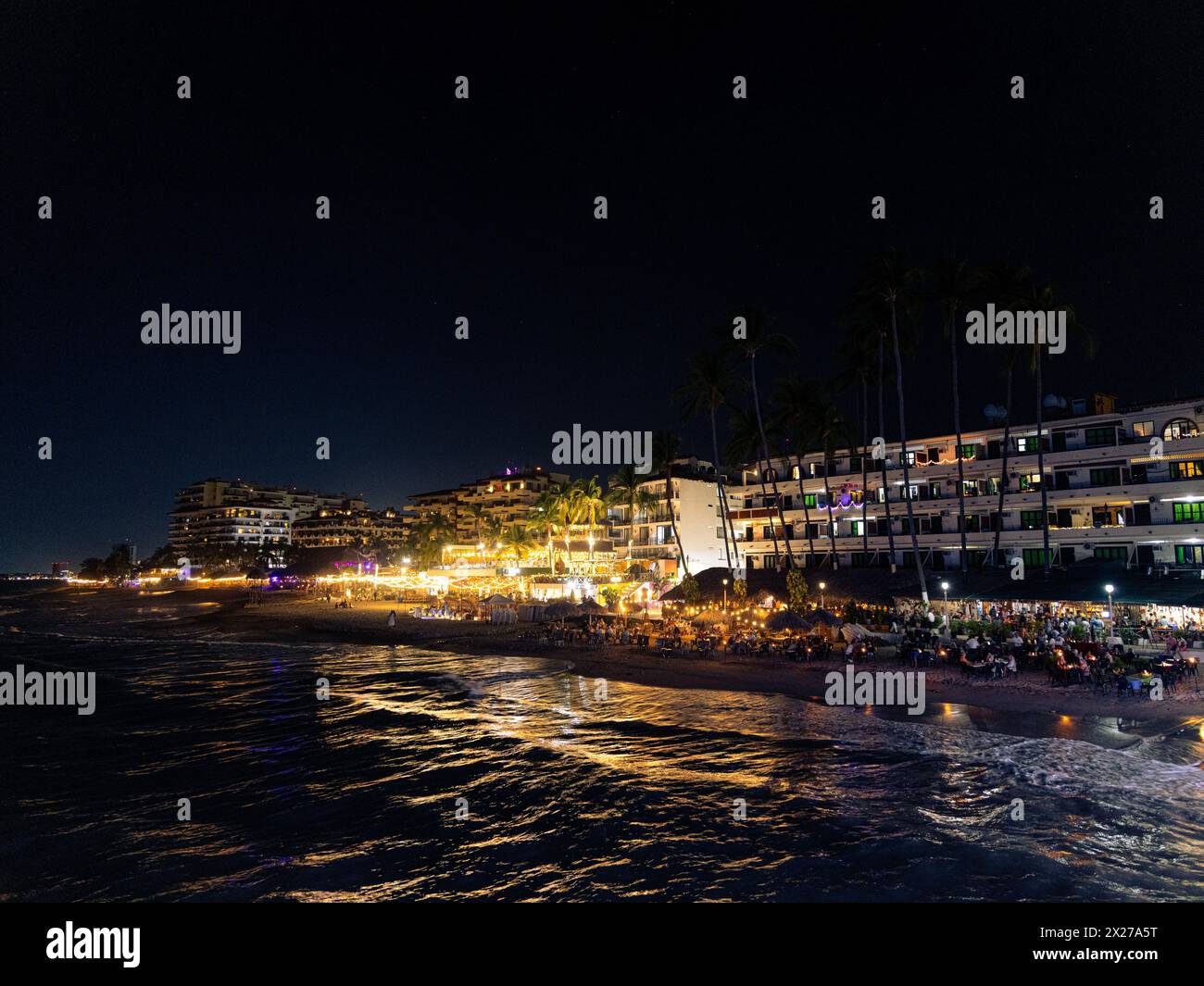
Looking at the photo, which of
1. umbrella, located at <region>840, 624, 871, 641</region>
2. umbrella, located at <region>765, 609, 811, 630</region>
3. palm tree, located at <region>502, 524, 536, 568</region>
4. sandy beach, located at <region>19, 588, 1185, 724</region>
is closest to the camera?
sandy beach, located at <region>19, 588, 1185, 724</region>

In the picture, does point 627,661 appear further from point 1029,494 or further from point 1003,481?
A: point 1029,494

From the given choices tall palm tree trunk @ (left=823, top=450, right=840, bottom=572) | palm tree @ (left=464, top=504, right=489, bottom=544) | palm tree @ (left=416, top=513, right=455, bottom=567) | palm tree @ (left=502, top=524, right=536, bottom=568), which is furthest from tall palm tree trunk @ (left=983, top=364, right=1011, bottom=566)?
palm tree @ (left=416, top=513, right=455, bottom=567)

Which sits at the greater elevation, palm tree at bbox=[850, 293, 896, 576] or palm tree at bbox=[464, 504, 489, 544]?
palm tree at bbox=[850, 293, 896, 576]

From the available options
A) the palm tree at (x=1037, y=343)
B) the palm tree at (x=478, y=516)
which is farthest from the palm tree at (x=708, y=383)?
the palm tree at (x=478, y=516)

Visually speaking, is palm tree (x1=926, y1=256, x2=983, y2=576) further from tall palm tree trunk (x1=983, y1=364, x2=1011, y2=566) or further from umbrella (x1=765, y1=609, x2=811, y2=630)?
umbrella (x1=765, y1=609, x2=811, y2=630)

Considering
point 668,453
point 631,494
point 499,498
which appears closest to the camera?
point 668,453

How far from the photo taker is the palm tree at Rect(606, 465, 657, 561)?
79.3 meters

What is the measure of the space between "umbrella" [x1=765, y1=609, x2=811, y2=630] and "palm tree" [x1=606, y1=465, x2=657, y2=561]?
4347 cm

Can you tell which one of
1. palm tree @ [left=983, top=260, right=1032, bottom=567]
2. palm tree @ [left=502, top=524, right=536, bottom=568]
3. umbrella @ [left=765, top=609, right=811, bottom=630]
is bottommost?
umbrella @ [left=765, top=609, right=811, bottom=630]

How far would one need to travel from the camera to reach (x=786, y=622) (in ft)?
116

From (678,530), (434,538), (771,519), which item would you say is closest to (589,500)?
(678,530)

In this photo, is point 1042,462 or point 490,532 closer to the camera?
point 1042,462

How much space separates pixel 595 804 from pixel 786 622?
21.1 metres
